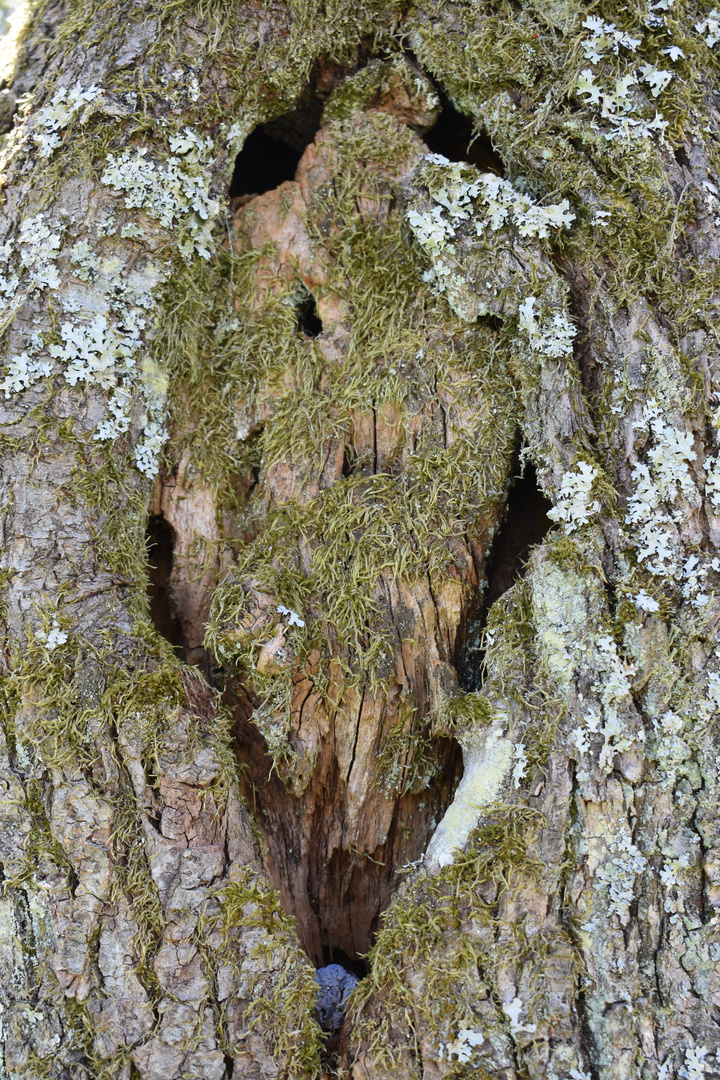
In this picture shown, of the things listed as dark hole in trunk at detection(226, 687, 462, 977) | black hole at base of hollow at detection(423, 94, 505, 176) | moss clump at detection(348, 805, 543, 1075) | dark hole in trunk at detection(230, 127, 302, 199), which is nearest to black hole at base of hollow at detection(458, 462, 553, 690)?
dark hole in trunk at detection(226, 687, 462, 977)

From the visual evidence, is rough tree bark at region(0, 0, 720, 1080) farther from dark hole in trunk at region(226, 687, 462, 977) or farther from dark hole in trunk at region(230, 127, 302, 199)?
dark hole in trunk at region(230, 127, 302, 199)

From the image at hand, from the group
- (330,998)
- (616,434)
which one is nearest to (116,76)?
(616,434)

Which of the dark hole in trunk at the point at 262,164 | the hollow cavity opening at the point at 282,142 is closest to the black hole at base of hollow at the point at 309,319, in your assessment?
the hollow cavity opening at the point at 282,142

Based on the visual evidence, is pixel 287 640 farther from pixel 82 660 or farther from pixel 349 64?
pixel 349 64

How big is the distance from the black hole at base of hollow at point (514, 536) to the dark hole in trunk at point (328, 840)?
1.52 feet

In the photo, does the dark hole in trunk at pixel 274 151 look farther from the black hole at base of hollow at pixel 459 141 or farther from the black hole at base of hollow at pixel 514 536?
Answer: the black hole at base of hollow at pixel 514 536

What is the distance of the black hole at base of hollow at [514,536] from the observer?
2.28 metres

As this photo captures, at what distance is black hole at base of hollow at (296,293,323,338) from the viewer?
2490 mm

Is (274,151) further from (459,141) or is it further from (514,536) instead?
(514,536)

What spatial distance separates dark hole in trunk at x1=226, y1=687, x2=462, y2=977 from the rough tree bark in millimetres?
10

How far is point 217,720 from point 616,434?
1413 mm

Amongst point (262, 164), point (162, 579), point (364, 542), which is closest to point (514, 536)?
point (364, 542)

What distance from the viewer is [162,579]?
2.41 metres

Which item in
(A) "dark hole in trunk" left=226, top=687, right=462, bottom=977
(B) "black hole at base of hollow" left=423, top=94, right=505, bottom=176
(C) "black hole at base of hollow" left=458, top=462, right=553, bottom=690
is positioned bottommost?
(A) "dark hole in trunk" left=226, top=687, right=462, bottom=977
